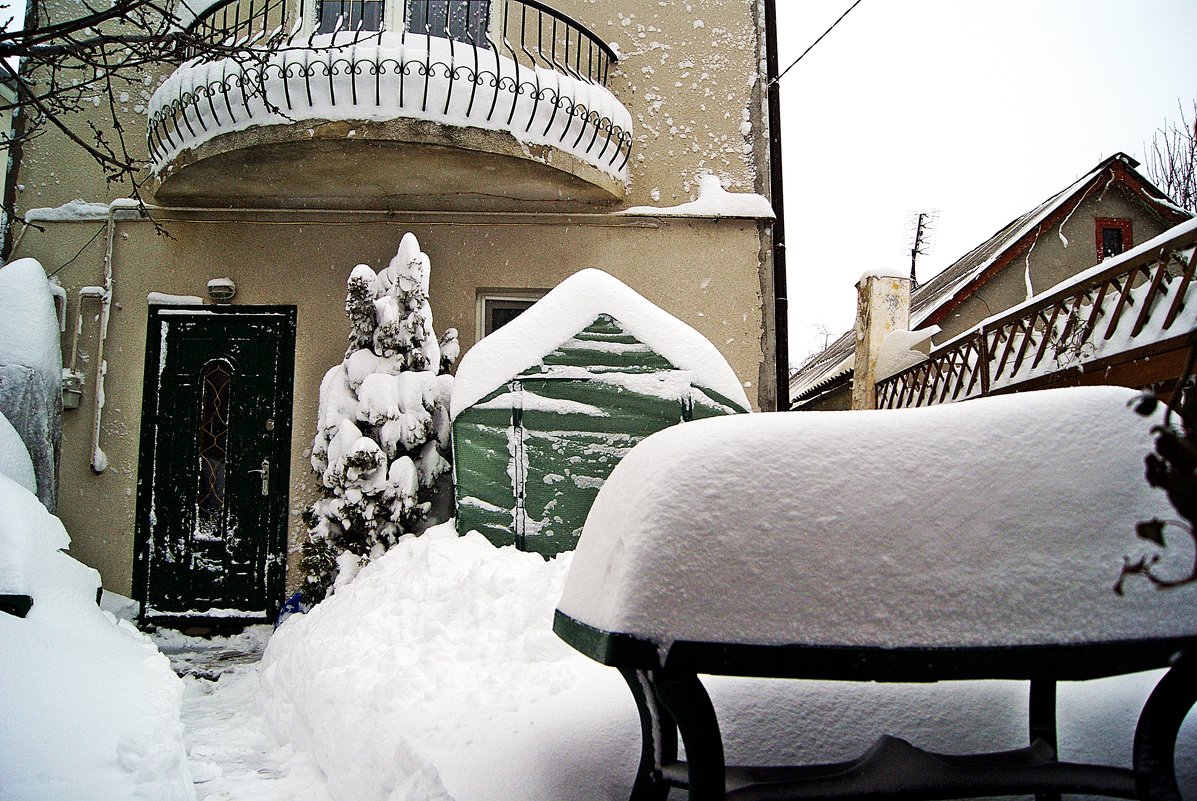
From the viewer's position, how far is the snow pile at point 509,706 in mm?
2232

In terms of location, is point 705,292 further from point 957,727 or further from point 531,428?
point 957,727

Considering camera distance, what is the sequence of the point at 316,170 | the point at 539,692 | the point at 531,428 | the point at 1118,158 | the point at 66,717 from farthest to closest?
the point at 1118,158 → the point at 316,170 → the point at 531,428 → the point at 539,692 → the point at 66,717

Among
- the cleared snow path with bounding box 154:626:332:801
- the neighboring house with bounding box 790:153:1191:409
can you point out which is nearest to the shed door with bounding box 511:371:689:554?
the cleared snow path with bounding box 154:626:332:801

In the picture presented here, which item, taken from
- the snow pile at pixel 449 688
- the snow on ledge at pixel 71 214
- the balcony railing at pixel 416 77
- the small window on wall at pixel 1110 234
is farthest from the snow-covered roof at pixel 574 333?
the small window on wall at pixel 1110 234

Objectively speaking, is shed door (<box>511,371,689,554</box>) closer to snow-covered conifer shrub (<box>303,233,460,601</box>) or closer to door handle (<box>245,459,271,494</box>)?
snow-covered conifer shrub (<box>303,233,460,601</box>)

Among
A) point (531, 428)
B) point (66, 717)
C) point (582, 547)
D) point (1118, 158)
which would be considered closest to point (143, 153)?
point (531, 428)

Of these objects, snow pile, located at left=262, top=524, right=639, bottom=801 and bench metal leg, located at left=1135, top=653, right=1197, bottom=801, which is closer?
bench metal leg, located at left=1135, top=653, right=1197, bottom=801

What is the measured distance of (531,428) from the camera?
556cm

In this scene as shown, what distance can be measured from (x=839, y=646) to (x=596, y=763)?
0.97 m

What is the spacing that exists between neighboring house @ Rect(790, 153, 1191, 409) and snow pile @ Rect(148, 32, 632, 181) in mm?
9661

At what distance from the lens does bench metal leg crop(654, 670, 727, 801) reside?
160cm

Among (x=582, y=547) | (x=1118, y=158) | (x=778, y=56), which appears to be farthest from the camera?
(x=1118, y=158)

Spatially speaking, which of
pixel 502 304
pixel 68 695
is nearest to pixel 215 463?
pixel 502 304

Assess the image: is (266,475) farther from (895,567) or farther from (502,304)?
(895,567)
